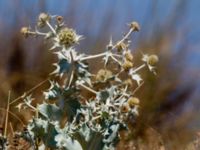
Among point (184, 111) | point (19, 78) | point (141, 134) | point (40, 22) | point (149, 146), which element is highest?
point (19, 78)

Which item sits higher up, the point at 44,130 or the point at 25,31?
the point at 25,31

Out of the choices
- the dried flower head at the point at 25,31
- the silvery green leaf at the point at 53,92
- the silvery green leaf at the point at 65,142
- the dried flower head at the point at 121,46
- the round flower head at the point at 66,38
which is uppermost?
the dried flower head at the point at 25,31

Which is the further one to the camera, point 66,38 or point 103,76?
point 103,76

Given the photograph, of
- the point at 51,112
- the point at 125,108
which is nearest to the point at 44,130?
the point at 51,112

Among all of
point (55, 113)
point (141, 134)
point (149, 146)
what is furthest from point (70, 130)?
point (141, 134)

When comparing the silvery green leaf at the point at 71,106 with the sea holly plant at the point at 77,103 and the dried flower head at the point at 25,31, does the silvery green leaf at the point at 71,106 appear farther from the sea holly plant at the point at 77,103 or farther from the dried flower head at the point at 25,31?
the dried flower head at the point at 25,31

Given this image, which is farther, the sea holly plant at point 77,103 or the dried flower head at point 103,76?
the dried flower head at point 103,76

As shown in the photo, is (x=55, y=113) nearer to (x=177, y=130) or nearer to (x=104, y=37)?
(x=177, y=130)

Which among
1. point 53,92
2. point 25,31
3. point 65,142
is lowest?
point 65,142

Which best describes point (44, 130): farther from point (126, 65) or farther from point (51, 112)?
point (126, 65)

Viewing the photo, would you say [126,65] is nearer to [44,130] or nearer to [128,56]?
[128,56]

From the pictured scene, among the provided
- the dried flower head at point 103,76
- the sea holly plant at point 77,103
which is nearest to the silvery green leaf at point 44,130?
the sea holly plant at point 77,103
